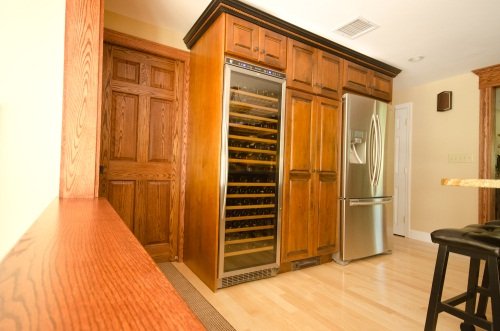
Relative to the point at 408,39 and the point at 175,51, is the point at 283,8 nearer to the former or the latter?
the point at 175,51

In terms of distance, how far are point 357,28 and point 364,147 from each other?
127cm

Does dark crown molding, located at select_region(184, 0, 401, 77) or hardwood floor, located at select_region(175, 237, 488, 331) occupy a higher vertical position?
dark crown molding, located at select_region(184, 0, 401, 77)

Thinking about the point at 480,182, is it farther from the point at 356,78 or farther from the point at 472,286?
the point at 356,78

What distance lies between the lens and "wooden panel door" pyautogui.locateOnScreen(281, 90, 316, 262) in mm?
2531

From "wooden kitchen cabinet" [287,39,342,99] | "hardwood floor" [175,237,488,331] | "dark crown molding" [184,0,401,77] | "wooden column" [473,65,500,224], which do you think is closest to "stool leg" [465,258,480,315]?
"hardwood floor" [175,237,488,331]

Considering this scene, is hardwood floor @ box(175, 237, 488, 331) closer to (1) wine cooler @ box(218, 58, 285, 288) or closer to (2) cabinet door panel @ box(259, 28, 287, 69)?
(1) wine cooler @ box(218, 58, 285, 288)

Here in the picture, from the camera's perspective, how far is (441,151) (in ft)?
12.6

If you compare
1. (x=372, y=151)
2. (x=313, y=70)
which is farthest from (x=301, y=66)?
Answer: (x=372, y=151)

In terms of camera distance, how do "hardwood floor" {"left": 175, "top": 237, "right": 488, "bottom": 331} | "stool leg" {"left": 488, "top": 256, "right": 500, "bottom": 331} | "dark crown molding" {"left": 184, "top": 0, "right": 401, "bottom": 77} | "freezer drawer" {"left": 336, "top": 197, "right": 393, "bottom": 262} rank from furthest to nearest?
"freezer drawer" {"left": 336, "top": 197, "right": 393, "bottom": 262}
"dark crown molding" {"left": 184, "top": 0, "right": 401, "bottom": 77}
"hardwood floor" {"left": 175, "top": 237, "right": 488, "bottom": 331}
"stool leg" {"left": 488, "top": 256, "right": 500, "bottom": 331}

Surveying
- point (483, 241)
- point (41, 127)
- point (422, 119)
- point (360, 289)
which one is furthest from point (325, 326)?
point (422, 119)

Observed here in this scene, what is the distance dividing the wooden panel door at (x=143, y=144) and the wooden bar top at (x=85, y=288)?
2.02 metres

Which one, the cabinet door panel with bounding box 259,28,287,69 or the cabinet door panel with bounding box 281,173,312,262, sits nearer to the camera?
the cabinet door panel with bounding box 259,28,287,69

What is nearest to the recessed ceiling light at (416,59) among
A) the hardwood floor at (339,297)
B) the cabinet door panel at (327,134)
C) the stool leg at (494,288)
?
the cabinet door panel at (327,134)

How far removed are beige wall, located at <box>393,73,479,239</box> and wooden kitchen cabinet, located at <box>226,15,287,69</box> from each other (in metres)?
2.89
